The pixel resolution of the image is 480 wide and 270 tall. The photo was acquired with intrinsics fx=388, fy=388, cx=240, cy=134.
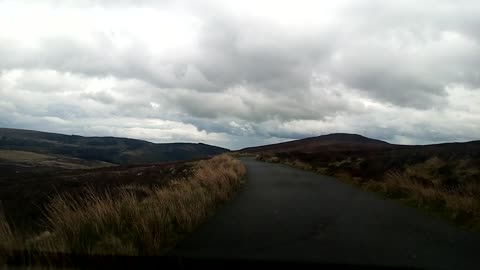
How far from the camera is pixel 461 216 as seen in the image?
9977 mm

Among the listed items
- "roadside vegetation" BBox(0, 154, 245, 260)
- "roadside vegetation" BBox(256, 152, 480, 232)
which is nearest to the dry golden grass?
"roadside vegetation" BBox(256, 152, 480, 232)

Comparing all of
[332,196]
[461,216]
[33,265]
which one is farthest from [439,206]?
[33,265]

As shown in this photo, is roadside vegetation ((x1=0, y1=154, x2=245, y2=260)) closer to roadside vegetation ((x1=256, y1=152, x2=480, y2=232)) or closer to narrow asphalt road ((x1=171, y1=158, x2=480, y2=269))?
narrow asphalt road ((x1=171, y1=158, x2=480, y2=269))

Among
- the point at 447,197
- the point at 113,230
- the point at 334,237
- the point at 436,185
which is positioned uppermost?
the point at 436,185

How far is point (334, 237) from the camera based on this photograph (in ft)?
25.4

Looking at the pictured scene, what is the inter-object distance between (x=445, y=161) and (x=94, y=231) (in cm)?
1804

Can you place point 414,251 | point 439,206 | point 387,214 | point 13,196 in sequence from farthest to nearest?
1. point 13,196
2. point 439,206
3. point 387,214
4. point 414,251

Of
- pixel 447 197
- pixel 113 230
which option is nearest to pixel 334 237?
pixel 113 230

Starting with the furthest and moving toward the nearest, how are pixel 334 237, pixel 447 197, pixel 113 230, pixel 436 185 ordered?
1. pixel 436 185
2. pixel 447 197
3. pixel 334 237
4. pixel 113 230

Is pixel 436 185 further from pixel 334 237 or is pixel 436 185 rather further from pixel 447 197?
pixel 334 237

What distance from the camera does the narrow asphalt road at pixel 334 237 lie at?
6262 mm

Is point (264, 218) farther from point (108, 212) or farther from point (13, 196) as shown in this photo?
point (13, 196)

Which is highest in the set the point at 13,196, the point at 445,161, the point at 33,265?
the point at 445,161

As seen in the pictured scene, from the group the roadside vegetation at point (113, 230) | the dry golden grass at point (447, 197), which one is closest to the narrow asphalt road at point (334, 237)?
the roadside vegetation at point (113, 230)
